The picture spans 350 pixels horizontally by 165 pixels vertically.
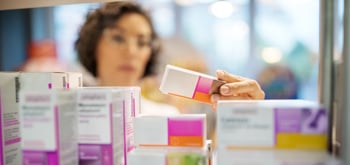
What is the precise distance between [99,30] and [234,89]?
1203mm

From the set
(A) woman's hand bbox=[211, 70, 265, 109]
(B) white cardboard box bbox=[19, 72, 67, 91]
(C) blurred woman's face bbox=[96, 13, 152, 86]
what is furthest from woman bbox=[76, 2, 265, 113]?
(B) white cardboard box bbox=[19, 72, 67, 91]

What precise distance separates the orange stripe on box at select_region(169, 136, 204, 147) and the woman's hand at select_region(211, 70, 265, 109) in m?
0.16

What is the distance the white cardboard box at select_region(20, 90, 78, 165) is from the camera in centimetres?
49

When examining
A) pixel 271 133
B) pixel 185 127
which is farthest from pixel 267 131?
pixel 185 127

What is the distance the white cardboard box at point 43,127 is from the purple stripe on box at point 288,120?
0.33 metres

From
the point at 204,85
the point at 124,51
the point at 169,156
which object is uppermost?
the point at 124,51

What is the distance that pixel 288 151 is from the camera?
503mm

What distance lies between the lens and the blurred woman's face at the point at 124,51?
173cm

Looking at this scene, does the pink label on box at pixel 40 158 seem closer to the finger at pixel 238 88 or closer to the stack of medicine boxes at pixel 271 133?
the stack of medicine boxes at pixel 271 133

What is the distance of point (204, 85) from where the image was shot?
69 cm

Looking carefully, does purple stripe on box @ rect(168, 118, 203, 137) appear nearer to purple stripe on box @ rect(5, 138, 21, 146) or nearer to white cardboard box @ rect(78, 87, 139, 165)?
white cardboard box @ rect(78, 87, 139, 165)

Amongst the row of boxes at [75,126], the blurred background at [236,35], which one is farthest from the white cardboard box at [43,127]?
the blurred background at [236,35]

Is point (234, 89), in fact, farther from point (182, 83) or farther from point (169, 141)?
point (169, 141)

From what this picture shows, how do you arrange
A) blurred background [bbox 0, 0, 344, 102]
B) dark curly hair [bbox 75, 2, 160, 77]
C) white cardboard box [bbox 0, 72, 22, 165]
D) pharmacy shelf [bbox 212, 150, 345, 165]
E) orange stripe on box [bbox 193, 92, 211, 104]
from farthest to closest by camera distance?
dark curly hair [bbox 75, 2, 160, 77] < blurred background [bbox 0, 0, 344, 102] < orange stripe on box [bbox 193, 92, 211, 104] < white cardboard box [bbox 0, 72, 22, 165] < pharmacy shelf [bbox 212, 150, 345, 165]
